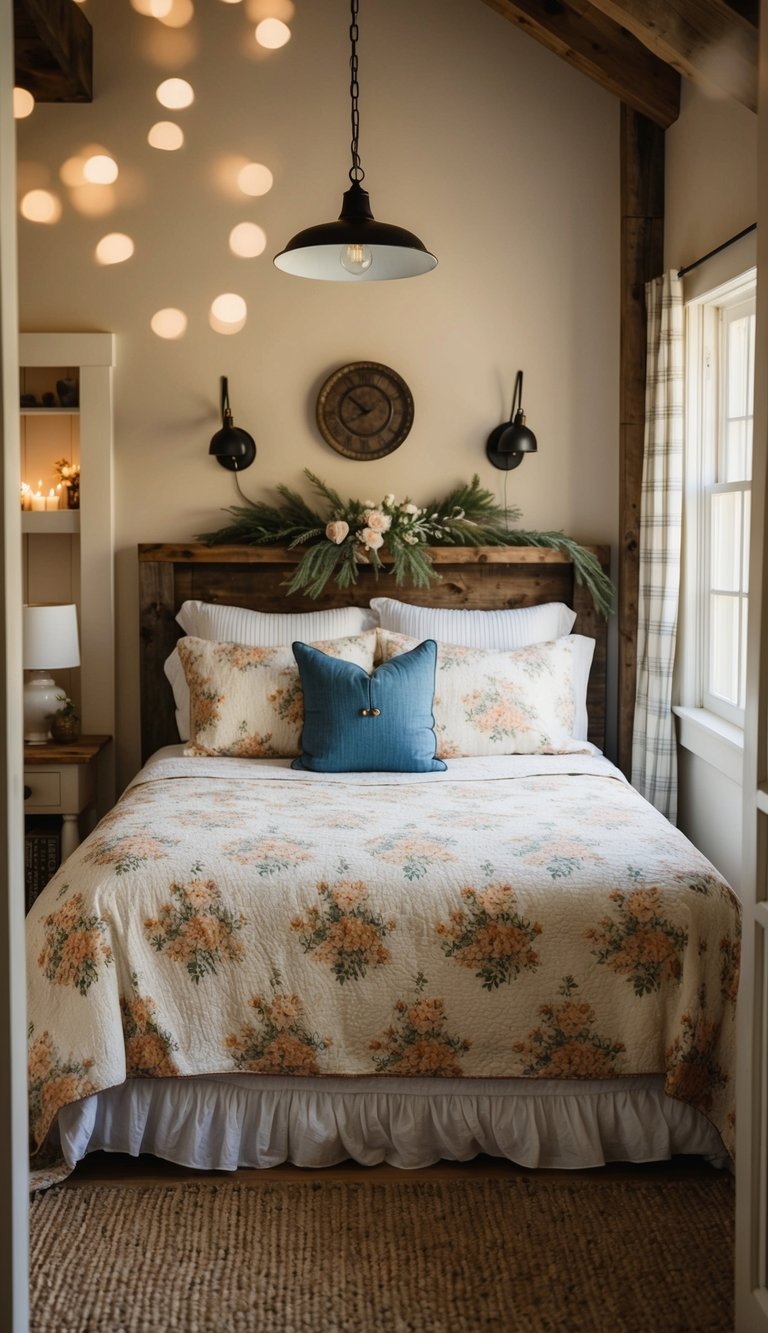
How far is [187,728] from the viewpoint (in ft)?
13.5

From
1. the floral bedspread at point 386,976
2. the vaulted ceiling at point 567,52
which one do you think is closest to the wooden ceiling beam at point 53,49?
the vaulted ceiling at point 567,52

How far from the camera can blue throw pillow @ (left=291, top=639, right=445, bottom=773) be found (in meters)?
3.54

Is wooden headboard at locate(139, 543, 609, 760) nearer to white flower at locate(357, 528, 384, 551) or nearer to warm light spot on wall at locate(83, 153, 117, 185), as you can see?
white flower at locate(357, 528, 384, 551)

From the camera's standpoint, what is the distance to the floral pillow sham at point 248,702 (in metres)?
3.76

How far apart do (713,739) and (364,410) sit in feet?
5.67

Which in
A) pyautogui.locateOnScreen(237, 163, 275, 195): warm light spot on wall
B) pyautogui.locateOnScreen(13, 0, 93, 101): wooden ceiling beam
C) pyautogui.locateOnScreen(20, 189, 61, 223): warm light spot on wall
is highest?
pyautogui.locateOnScreen(13, 0, 93, 101): wooden ceiling beam

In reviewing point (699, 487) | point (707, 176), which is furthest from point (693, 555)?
point (707, 176)

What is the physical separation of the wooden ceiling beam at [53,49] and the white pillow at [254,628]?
5.96ft

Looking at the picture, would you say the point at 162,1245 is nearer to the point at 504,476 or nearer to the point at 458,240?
the point at 504,476

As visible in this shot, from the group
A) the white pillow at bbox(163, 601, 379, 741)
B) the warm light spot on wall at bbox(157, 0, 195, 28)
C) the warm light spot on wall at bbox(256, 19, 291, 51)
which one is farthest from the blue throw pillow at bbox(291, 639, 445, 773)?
the warm light spot on wall at bbox(157, 0, 195, 28)

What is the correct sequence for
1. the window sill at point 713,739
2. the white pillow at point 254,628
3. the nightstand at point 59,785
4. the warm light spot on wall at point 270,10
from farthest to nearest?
the warm light spot on wall at point 270,10, the white pillow at point 254,628, the nightstand at point 59,785, the window sill at point 713,739

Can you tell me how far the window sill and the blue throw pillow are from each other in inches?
32.3

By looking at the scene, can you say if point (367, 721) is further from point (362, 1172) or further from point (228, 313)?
point (228, 313)

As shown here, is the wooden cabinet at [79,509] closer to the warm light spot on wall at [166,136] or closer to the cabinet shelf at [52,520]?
the cabinet shelf at [52,520]
